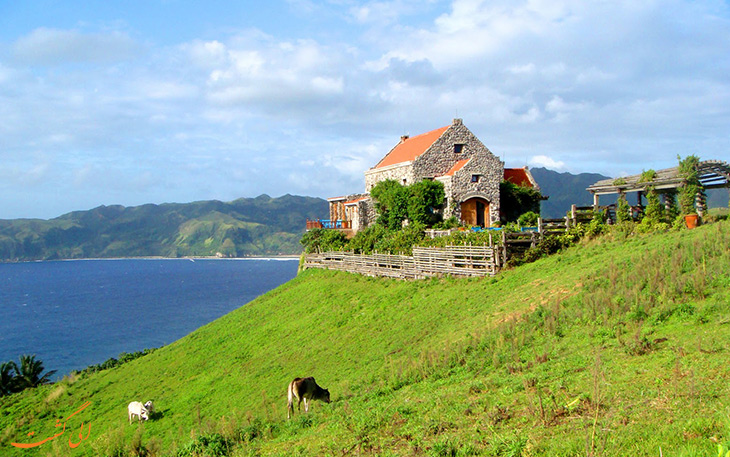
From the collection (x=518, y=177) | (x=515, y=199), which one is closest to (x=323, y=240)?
(x=515, y=199)

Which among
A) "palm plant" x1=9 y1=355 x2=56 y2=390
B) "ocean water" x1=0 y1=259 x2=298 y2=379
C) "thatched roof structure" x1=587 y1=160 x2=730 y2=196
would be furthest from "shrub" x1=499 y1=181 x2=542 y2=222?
"ocean water" x1=0 y1=259 x2=298 y2=379

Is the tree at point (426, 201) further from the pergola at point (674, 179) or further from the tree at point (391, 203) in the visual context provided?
the pergola at point (674, 179)

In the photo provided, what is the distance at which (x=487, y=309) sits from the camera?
67.1 feet

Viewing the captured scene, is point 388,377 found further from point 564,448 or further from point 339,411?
point 564,448

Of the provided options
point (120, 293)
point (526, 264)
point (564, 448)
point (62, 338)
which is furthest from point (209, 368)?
point (120, 293)

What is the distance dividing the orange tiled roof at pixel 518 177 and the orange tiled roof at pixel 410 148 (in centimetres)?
682

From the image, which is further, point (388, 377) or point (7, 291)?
point (7, 291)

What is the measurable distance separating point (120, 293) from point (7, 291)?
42482 millimetres

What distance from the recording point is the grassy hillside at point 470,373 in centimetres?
811

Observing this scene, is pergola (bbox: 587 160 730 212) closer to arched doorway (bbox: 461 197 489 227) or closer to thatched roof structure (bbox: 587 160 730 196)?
thatched roof structure (bbox: 587 160 730 196)

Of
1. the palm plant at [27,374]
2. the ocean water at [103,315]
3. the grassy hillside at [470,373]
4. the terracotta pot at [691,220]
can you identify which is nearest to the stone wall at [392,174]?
the grassy hillside at [470,373]

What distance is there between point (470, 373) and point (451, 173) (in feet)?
90.8

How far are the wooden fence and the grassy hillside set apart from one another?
0.97 meters

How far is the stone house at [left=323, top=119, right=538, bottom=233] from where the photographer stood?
38969 millimetres
